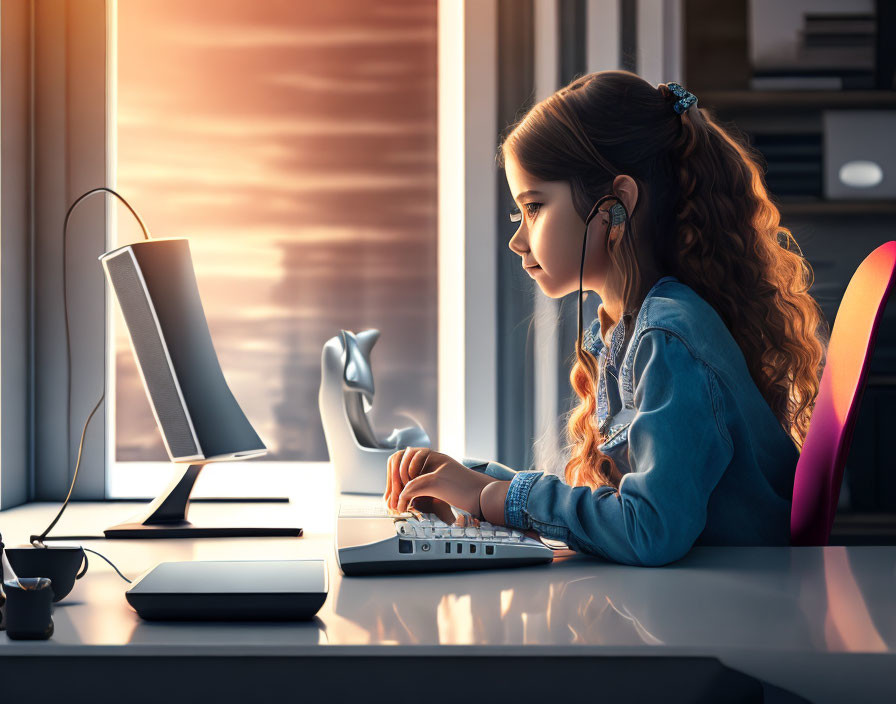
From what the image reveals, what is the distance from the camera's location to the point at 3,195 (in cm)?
150

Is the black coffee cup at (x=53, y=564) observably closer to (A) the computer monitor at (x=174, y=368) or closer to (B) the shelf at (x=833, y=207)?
(A) the computer monitor at (x=174, y=368)

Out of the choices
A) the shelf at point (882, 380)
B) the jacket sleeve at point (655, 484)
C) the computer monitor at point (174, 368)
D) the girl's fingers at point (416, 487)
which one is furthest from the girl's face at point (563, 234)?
the shelf at point (882, 380)

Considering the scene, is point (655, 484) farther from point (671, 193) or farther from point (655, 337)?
point (671, 193)

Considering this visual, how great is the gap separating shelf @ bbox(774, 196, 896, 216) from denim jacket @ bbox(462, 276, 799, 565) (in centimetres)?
83

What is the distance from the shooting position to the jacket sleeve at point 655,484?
74 centimetres

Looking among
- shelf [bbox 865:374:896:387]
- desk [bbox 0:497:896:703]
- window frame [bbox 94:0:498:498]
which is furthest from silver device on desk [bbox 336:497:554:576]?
shelf [bbox 865:374:896:387]

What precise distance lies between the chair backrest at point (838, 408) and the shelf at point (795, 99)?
84 centimetres

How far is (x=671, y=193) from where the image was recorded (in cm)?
106

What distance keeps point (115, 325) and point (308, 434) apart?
1.67 ft

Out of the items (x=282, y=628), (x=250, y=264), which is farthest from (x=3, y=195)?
(x=282, y=628)

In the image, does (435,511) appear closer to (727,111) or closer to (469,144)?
(469,144)

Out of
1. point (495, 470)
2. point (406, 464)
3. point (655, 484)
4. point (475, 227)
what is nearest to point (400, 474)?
point (406, 464)

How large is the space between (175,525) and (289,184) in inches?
43.1

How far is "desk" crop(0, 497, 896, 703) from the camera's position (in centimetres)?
48
